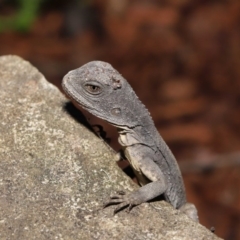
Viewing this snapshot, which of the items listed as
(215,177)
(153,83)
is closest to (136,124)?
(215,177)

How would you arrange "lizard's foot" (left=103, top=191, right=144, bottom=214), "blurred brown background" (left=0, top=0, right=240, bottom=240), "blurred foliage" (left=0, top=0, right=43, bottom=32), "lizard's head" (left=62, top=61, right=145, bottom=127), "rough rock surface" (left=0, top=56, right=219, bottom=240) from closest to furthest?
"rough rock surface" (left=0, top=56, right=219, bottom=240) → "lizard's foot" (left=103, top=191, right=144, bottom=214) → "lizard's head" (left=62, top=61, right=145, bottom=127) → "blurred brown background" (left=0, top=0, right=240, bottom=240) → "blurred foliage" (left=0, top=0, right=43, bottom=32)

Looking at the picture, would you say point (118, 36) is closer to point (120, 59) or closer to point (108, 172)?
point (120, 59)

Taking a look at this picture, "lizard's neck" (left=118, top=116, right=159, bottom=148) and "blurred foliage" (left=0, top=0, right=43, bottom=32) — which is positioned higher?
"lizard's neck" (left=118, top=116, right=159, bottom=148)

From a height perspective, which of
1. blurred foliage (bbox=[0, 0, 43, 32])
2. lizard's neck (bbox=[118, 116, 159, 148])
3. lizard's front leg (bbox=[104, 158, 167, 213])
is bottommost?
blurred foliage (bbox=[0, 0, 43, 32])

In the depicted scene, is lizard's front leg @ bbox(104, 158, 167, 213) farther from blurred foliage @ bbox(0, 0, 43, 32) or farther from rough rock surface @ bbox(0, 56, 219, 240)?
blurred foliage @ bbox(0, 0, 43, 32)

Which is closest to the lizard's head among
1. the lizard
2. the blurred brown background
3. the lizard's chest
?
the lizard

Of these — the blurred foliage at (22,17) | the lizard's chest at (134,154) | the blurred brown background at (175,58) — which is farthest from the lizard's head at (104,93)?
the blurred foliage at (22,17)

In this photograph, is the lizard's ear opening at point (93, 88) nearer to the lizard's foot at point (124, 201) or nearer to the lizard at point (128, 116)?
the lizard at point (128, 116)
